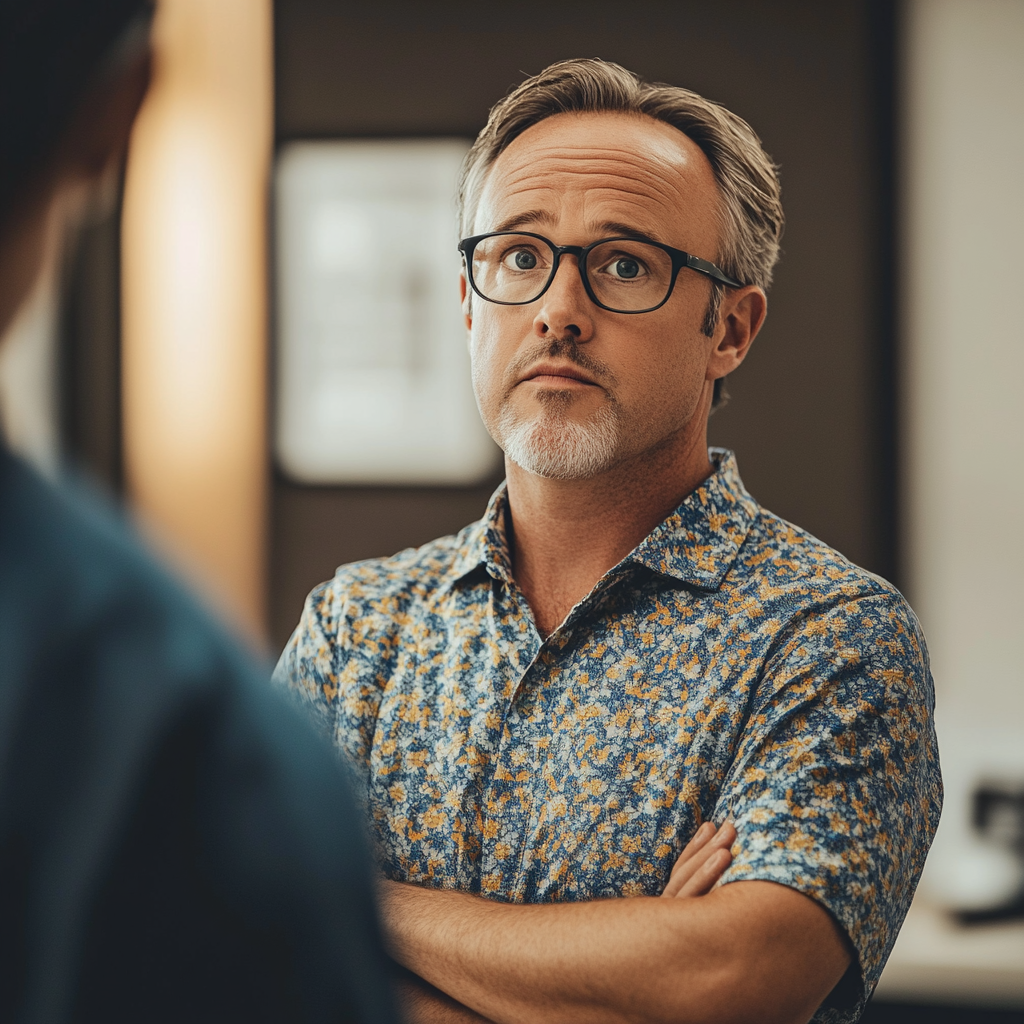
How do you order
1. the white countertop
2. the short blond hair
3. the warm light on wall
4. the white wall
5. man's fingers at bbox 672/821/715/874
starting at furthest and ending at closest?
the warm light on wall → the white wall → the white countertop → the short blond hair → man's fingers at bbox 672/821/715/874

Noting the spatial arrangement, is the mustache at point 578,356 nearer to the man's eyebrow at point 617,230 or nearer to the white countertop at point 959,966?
the man's eyebrow at point 617,230

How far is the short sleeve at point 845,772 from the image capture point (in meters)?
1.15

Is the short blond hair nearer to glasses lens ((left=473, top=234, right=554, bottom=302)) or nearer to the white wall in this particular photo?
glasses lens ((left=473, top=234, right=554, bottom=302))

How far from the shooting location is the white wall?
2943 millimetres

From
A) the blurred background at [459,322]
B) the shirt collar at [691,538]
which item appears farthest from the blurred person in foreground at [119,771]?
the blurred background at [459,322]

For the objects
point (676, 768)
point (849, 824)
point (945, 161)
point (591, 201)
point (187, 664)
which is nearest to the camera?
point (187, 664)

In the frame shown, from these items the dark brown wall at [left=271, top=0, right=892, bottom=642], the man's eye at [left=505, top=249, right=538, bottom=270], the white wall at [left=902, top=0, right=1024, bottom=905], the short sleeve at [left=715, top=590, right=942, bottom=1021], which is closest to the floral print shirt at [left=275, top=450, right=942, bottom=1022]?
the short sleeve at [left=715, top=590, right=942, bottom=1021]

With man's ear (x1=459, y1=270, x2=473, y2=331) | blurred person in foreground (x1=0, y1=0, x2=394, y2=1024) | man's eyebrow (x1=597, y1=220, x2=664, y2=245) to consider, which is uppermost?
man's eyebrow (x1=597, y1=220, x2=664, y2=245)

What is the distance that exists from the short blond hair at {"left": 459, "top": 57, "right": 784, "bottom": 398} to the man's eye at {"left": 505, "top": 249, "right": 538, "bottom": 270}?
0.64 ft

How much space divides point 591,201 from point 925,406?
1858 millimetres

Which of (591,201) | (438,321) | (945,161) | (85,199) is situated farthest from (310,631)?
(945,161)

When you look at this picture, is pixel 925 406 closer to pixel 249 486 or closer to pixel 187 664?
pixel 249 486

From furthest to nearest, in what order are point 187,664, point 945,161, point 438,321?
point 438,321, point 945,161, point 187,664

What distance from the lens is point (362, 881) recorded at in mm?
367
